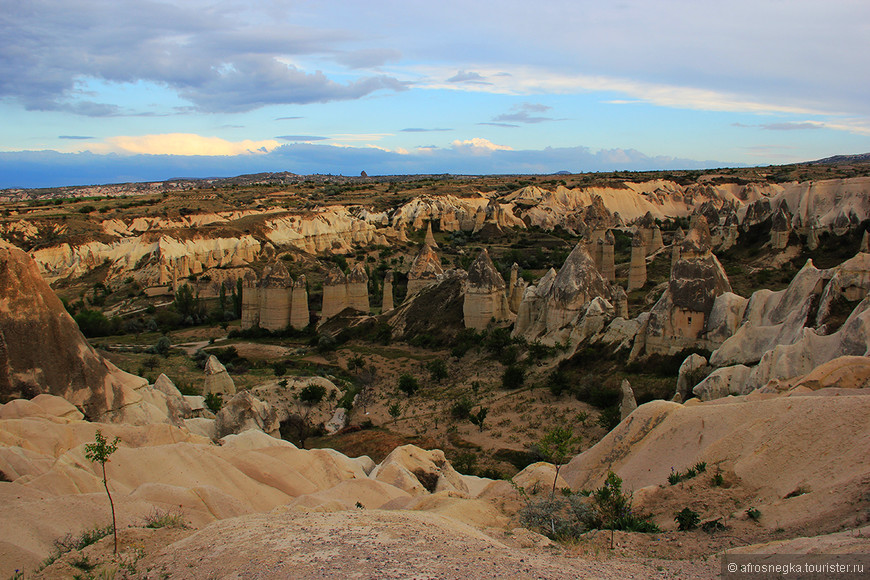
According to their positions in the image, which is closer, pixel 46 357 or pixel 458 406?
pixel 46 357

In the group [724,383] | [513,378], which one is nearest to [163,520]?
[724,383]

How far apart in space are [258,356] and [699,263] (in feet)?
67.5

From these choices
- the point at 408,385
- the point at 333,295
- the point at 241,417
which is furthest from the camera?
the point at 333,295

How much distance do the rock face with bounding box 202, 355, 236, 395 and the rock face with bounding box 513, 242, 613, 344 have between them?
1118cm

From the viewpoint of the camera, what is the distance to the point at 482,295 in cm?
2653

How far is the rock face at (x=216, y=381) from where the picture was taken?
63.9 ft

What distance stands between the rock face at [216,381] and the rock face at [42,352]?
6211mm

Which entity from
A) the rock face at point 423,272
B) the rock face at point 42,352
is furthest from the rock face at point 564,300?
the rock face at point 42,352

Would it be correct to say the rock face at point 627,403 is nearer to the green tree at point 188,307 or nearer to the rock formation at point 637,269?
the rock formation at point 637,269

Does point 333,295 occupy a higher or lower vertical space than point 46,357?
lower

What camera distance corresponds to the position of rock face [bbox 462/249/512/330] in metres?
26.5

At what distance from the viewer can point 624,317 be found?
66.8 ft

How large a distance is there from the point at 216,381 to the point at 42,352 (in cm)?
756

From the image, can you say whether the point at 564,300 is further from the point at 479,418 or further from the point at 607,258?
the point at 607,258
